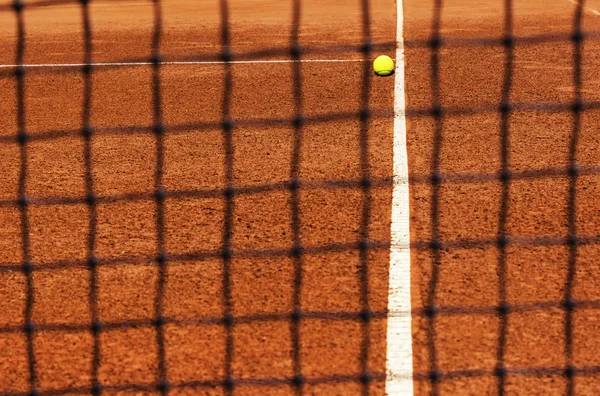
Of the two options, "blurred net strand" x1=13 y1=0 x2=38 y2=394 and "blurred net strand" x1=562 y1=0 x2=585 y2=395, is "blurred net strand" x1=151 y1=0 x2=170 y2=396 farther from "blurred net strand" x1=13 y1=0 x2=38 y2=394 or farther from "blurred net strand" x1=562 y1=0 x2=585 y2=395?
"blurred net strand" x1=562 y1=0 x2=585 y2=395

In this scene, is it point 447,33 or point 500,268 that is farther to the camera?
point 447,33

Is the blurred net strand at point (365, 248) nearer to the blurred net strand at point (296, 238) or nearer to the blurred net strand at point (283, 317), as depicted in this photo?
the blurred net strand at point (283, 317)

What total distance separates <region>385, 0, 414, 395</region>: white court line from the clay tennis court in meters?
0.03

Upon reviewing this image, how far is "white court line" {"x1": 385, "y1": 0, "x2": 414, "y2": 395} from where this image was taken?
3160mm

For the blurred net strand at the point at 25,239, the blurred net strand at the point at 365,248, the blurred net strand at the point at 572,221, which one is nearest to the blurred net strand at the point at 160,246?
the blurred net strand at the point at 25,239

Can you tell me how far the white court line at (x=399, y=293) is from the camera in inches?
124

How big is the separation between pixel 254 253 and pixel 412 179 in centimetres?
144

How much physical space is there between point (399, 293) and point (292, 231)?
2.94 ft

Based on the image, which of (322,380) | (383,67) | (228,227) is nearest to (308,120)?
(383,67)

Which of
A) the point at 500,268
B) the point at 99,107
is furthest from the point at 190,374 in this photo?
the point at 99,107

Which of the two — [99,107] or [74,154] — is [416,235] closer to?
[74,154]

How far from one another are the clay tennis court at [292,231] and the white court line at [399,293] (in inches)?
1.2

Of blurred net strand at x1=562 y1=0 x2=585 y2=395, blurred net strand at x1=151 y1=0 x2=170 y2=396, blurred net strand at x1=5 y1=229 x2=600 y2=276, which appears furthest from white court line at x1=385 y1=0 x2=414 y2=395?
blurred net strand at x1=151 y1=0 x2=170 y2=396

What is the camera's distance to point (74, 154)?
6.00m
